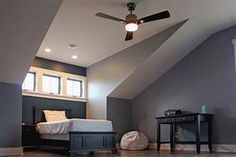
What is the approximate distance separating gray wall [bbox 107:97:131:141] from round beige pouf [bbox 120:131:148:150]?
513mm

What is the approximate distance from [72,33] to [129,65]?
6.03 feet

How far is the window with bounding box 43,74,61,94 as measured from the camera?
26.4 feet

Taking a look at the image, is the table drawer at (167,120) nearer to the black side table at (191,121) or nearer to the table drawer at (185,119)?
the black side table at (191,121)

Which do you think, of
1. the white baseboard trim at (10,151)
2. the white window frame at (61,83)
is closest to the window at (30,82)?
the white window frame at (61,83)

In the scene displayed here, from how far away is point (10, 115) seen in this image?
618 centimetres

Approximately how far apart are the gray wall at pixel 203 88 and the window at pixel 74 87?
1.96m

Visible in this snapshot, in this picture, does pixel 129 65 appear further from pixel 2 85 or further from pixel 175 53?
pixel 2 85

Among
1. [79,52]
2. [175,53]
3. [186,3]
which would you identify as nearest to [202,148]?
[175,53]

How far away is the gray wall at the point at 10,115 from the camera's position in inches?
238

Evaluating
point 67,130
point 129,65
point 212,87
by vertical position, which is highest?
point 129,65

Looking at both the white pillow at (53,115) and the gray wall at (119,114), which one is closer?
the white pillow at (53,115)

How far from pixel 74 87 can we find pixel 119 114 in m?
1.59

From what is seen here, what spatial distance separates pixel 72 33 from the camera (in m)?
6.46

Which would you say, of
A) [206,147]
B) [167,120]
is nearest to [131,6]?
[167,120]
